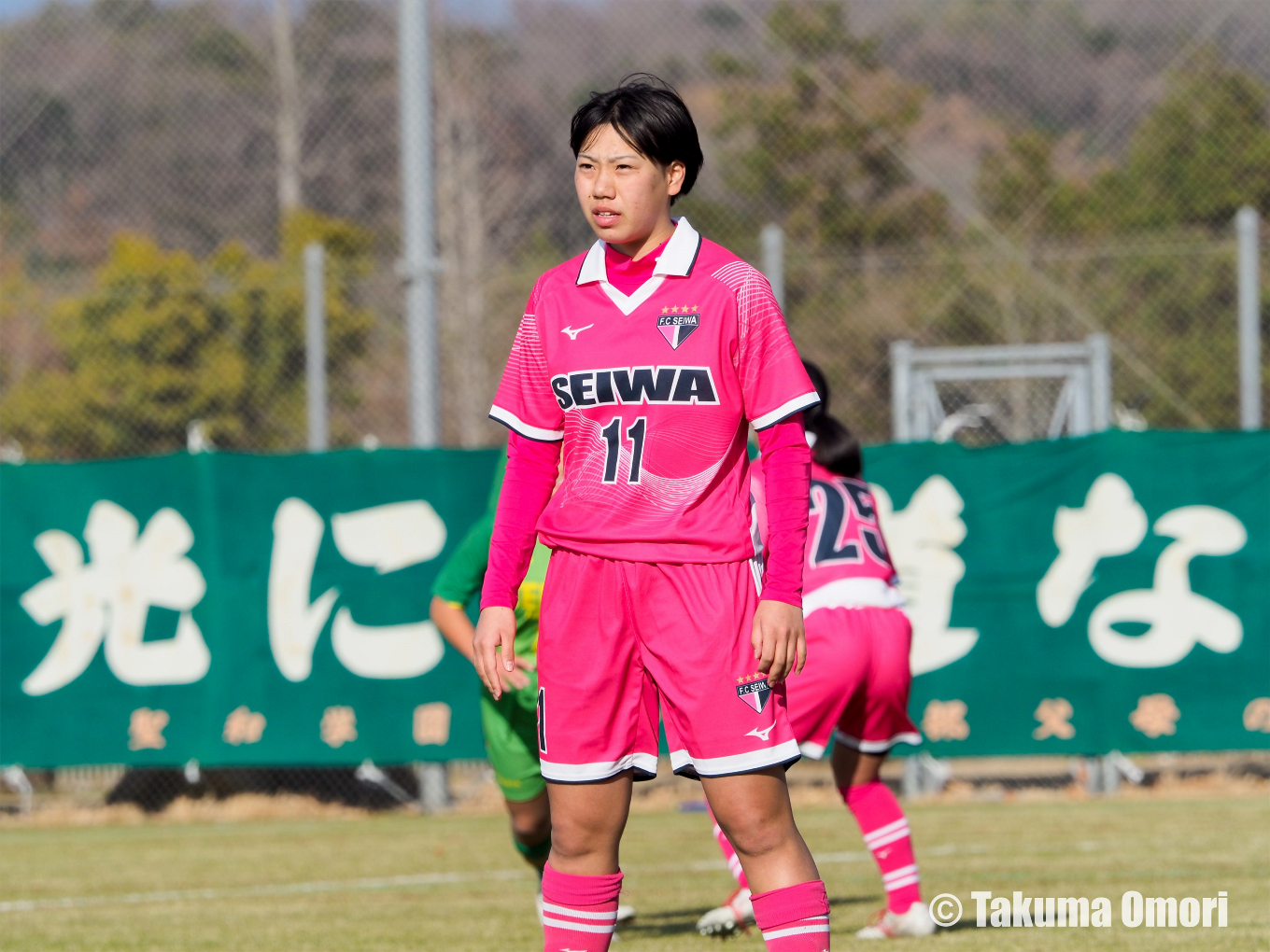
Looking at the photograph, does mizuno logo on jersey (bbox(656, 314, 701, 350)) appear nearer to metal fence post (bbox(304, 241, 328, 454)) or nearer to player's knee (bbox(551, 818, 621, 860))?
player's knee (bbox(551, 818, 621, 860))

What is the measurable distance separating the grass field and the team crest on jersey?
106 inches

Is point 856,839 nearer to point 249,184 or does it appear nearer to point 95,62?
point 249,184

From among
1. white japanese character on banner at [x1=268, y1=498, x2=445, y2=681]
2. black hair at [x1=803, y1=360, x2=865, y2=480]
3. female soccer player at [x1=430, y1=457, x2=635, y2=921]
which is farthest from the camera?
white japanese character on banner at [x1=268, y1=498, x2=445, y2=681]

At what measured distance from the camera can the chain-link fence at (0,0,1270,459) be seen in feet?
59.5

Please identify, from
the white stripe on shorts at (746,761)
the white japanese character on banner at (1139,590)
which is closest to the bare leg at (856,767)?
the white stripe on shorts at (746,761)

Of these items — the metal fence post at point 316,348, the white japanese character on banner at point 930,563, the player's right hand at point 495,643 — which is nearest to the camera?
the player's right hand at point 495,643

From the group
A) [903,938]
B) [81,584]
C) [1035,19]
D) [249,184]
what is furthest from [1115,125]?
[903,938]

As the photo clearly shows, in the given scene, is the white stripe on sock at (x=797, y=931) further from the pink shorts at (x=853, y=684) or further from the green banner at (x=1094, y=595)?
the green banner at (x=1094, y=595)

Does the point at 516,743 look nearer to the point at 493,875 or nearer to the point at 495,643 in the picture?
the point at 495,643

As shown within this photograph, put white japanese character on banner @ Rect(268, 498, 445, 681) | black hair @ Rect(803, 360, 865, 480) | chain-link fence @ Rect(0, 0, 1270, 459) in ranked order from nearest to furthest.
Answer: black hair @ Rect(803, 360, 865, 480) → white japanese character on banner @ Rect(268, 498, 445, 681) → chain-link fence @ Rect(0, 0, 1270, 459)

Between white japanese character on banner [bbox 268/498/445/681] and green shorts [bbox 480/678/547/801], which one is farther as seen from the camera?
white japanese character on banner [bbox 268/498/445/681]

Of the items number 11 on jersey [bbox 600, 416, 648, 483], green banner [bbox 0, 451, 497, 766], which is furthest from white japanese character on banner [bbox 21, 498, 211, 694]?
number 11 on jersey [bbox 600, 416, 648, 483]

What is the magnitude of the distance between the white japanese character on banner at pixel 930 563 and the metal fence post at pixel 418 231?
114 inches

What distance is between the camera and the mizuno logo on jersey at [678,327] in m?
3.48
